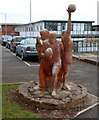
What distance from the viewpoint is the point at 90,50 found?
70.8 feet

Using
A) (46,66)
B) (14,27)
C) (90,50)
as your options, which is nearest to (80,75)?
(46,66)

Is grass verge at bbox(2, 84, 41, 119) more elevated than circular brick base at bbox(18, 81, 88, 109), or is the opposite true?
circular brick base at bbox(18, 81, 88, 109)

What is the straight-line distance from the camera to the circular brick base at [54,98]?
5031 millimetres

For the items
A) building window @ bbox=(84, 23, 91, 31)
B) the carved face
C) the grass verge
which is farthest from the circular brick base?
building window @ bbox=(84, 23, 91, 31)

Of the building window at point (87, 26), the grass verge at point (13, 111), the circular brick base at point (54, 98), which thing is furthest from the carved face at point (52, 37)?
the building window at point (87, 26)

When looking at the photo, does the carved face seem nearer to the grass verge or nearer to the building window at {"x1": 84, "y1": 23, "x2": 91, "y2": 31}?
the grass verge

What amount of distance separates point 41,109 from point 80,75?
4.79 m

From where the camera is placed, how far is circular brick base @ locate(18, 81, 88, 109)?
503cm

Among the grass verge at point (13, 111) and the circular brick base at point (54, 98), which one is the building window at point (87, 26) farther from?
the grass verge at point (13, 111)

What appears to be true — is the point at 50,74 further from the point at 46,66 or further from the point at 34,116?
the point at 34,116

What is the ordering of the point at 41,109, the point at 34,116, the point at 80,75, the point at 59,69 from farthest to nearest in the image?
the point at 80,75 → the point at 59,69 → the point at 41,109 → the point at 34,116

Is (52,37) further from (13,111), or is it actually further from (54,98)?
(13,111)

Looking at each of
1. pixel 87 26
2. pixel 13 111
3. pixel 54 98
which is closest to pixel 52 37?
pixel 54 98

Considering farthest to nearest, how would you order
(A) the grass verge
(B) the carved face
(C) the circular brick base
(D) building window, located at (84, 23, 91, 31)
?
(D) building window, located at (84, 23, 91, 31)
(B) the carved face
(C) the circular brick base
(A) the grass verge
